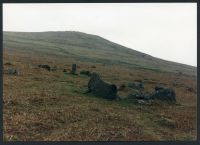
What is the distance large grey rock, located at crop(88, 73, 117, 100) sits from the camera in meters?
26.8

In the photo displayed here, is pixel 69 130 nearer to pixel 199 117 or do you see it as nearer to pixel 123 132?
pixel 123 132

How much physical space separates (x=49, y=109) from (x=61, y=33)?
148 metres

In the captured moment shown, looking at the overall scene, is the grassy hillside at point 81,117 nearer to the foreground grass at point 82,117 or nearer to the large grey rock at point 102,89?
the foreground grass at point 82,117

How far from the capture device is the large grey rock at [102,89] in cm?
2678

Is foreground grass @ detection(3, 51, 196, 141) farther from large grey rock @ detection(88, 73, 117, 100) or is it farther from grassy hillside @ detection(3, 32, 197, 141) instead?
large grey rock @ detection(88, 73, 117, 100)

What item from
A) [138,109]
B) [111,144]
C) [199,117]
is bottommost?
[138,109]

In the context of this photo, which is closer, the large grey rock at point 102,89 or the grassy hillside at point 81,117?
the grassy hillside at point 81,117

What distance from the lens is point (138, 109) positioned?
2405 centimetres

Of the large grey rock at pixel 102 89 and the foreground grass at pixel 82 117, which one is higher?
the large grey rock at pixel 102 89

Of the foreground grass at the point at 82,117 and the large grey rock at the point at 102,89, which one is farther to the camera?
the large grey rock at the point at 102,89

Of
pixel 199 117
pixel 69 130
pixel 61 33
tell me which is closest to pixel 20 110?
pixel 69 130

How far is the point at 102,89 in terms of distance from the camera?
27.3 meters

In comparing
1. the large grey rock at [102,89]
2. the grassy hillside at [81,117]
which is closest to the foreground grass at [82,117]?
the grassy hillside at [81,117]

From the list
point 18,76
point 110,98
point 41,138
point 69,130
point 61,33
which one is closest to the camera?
point 41,138
